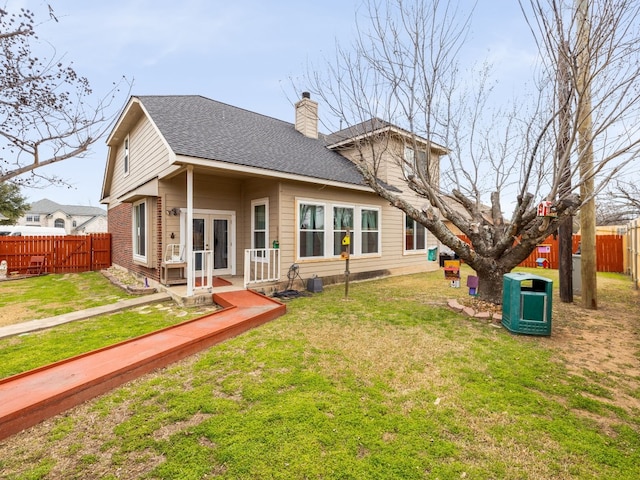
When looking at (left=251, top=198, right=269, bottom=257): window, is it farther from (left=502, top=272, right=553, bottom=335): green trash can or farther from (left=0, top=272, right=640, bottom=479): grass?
(left=502, top=272, right=553, bottom=335): green trash can

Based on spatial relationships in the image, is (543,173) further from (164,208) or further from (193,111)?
(193,111)

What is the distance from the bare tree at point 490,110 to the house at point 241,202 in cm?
87

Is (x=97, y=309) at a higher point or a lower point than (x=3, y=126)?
lower

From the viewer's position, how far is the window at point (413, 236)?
11.7 metres

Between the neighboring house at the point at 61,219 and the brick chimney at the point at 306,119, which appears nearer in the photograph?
the brick chimney at the point at 306,119

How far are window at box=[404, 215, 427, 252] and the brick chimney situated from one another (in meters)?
5.09

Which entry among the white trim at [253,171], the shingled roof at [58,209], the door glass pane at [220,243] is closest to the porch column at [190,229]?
the white trim at [253,171]

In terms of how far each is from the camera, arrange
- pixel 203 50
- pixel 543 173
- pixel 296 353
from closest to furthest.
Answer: pixel 296 353
pixel 543 173
pixel 203 50

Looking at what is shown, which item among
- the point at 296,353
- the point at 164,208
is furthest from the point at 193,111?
the point at 296,353

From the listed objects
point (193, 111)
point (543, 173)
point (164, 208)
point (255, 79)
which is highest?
point (255, 79)

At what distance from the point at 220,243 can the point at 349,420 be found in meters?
7.47

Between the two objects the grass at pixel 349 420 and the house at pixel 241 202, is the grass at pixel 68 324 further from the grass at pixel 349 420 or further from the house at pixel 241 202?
the grass at pixel 349 420

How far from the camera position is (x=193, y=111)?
9.52m

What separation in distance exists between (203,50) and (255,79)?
6.65ft
